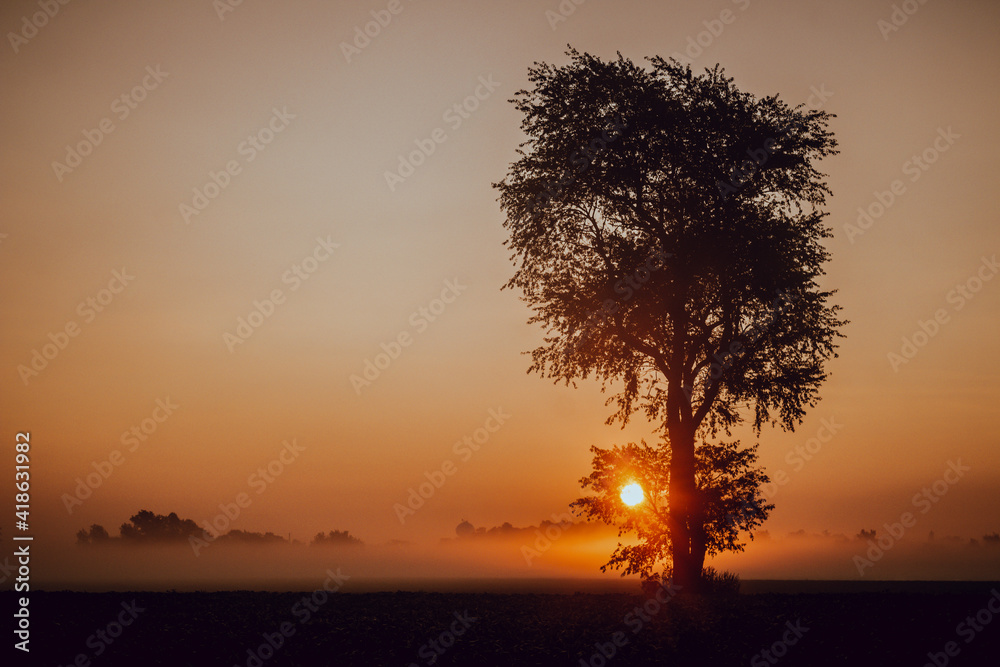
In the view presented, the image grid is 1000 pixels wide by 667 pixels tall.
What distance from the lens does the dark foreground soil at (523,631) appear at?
16969mm

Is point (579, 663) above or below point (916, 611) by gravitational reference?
below

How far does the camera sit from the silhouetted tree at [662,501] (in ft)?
82.3

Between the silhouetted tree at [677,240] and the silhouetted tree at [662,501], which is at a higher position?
the silhouetted tree at [677,240]

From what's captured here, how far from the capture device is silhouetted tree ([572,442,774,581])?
2508cm

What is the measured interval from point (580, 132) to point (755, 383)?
10.7 meters

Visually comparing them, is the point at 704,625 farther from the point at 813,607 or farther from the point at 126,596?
the point at 126,596

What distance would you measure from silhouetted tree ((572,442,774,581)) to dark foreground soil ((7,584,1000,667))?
3.30 meters

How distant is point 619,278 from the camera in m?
26.3

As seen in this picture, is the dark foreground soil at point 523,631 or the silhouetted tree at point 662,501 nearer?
the dark foreground soil at point 523,631

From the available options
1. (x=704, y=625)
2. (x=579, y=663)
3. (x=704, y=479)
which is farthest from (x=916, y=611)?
(x=579, y=663)

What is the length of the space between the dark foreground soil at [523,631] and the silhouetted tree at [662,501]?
10.8ft

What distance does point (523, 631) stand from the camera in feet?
60.4

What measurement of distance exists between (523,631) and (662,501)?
9.27m

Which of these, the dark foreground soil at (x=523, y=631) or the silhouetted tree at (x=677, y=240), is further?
the silhouetted tree at (x=677, y=240)
